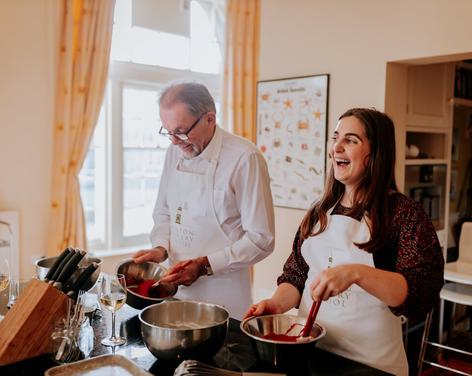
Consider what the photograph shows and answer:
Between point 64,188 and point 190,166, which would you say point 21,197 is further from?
point 190,166

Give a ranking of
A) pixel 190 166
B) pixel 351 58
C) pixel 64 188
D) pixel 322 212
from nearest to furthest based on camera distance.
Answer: pixel 322 212
pixel 190 166
pixel 351 58
pixel 64 188

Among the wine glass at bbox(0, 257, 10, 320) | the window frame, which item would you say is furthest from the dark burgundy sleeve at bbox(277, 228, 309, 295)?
the window frame

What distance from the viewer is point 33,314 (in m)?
1.32

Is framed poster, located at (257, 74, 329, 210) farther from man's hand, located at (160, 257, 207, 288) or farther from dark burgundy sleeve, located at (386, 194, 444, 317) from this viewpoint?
dark burgundy sleeve, located at (386, 194, 444, 317)

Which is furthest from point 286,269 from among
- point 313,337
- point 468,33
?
point 468,33

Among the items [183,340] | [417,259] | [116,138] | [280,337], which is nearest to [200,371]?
[183,340]

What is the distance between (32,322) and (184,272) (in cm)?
56

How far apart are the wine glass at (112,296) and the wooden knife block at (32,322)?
0.10 m

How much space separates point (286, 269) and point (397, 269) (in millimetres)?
394

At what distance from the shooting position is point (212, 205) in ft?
6.55

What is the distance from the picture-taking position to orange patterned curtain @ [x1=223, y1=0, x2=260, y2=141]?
4.43 metres

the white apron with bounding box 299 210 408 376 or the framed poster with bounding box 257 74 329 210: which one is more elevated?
the framed poster with bounding box 257 74 329 210

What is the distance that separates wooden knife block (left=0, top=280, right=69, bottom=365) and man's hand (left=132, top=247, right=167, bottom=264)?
19.5 inches

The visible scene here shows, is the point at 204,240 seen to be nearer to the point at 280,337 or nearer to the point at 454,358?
the point at 280,337
